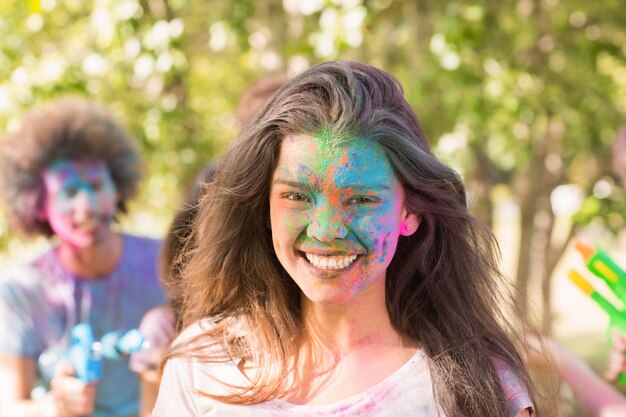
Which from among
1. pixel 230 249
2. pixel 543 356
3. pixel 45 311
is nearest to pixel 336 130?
pixel 230 249

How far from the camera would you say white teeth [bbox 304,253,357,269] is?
6.41 feet

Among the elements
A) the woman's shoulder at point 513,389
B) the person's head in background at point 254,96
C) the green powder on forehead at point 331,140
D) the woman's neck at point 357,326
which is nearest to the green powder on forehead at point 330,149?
the green powder on forehead at point 331,140

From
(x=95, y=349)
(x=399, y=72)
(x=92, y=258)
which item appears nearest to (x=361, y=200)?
(x=95, y=349)

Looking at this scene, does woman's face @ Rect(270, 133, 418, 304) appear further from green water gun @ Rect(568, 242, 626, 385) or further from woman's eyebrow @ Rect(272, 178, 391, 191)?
green water gun @ Rect(568, 242, 626, 385)

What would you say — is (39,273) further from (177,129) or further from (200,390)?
(177,129)

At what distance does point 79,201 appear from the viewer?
357 centimetres

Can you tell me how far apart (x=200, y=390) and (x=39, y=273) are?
1.77 m

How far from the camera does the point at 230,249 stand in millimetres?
2189

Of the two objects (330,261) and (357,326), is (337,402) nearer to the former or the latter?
(357,326)

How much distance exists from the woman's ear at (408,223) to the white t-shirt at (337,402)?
267 millimetres

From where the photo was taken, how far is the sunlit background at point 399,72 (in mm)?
4473

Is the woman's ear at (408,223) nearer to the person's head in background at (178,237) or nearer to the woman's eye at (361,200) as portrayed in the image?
the woman's eye at (361,200)

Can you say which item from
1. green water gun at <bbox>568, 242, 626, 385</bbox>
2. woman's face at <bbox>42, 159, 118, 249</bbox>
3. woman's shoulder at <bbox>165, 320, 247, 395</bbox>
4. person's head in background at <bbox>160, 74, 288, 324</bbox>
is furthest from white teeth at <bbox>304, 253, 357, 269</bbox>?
woman's face at <bbox>42, 159, 118, 249</bbox>

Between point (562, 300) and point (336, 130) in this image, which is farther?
point (562, 300)
